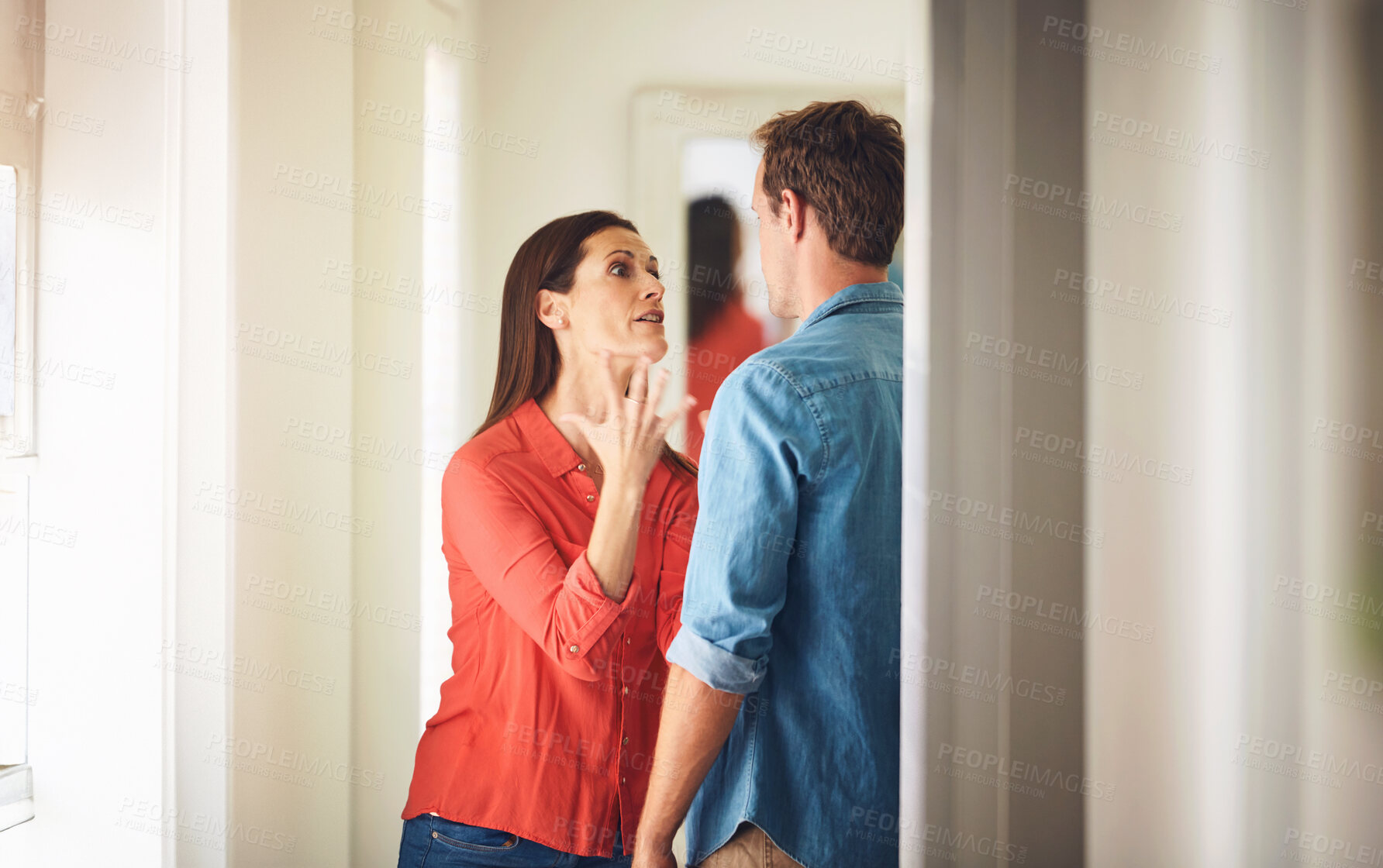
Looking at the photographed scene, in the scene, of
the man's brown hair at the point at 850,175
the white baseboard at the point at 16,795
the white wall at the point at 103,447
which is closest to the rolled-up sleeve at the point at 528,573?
the white wall at the point at 103,447

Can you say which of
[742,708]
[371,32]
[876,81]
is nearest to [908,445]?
[742,708]

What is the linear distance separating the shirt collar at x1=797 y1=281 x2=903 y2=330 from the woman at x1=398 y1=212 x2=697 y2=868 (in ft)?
1.31

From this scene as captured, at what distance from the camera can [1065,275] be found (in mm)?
535

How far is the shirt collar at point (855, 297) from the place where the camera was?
39.5 inches

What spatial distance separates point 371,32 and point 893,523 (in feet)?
4.37

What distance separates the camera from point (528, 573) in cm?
126

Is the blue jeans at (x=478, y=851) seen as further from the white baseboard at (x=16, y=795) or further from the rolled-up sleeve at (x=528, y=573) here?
the white baseboard at (x=16, y=795)

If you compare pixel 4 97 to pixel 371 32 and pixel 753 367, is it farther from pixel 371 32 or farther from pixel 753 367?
Answer: pixel 753 367

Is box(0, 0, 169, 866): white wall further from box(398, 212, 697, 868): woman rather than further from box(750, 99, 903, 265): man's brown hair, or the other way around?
box(750, 99, 903, 265): man's brown hair

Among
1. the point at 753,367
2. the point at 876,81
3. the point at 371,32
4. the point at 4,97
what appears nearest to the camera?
the point at 753,367

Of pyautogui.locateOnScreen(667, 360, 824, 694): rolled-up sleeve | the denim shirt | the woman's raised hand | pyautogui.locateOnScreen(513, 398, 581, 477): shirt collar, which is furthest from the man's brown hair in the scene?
pyautogui.locateOnScreen(513, 398, 581, 477): shirt collar

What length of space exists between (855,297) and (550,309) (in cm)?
60

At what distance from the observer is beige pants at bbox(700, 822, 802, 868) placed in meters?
0.94

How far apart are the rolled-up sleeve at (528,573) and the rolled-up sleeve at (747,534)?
1.02 feet
